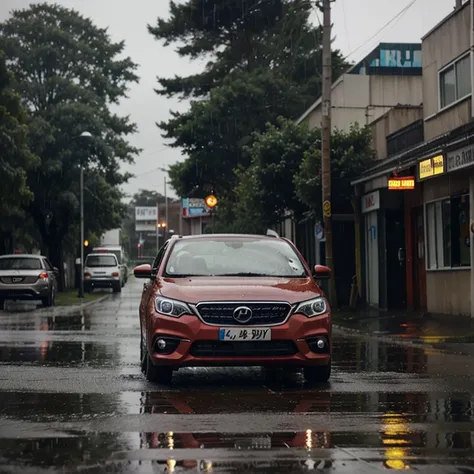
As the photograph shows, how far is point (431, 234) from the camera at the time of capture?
918 inches

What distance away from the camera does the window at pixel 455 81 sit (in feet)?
67.8

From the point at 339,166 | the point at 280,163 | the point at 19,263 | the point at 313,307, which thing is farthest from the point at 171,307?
the point at 280,163

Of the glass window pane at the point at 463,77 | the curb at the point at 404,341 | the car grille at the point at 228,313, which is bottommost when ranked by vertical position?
the curb at the point at 404,341

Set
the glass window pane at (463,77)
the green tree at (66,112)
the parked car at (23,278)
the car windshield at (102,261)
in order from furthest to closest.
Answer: the car windshield at (102,261) → the green tree at (66,112) → the parked car at (23,278) → the glass window pane at (463,77)

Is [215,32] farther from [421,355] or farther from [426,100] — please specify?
[421,355]

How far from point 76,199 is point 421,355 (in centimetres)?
3425

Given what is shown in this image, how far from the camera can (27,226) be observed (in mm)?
51594

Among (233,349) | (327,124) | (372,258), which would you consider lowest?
(233,349)

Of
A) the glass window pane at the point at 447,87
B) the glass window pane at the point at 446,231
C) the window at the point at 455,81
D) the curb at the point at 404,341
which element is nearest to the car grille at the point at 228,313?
the curb at the point at 404,341

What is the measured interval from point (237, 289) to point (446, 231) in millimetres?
13357

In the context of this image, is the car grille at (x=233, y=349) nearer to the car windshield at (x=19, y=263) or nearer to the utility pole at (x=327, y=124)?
the utility pole at (x=327, y=124)

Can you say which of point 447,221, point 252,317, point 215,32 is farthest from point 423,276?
point 215,32

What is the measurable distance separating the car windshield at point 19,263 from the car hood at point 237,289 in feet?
65.0

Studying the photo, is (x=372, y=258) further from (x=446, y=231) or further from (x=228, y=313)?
(x=228, y=313)
